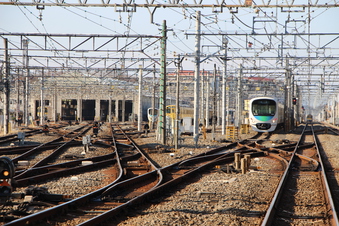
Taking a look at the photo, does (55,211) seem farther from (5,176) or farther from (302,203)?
(302,203)

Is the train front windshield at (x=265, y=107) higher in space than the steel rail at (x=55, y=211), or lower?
higher

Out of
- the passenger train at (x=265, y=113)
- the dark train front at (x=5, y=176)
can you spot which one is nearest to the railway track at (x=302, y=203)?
the dark train front at (x=5, y=176)

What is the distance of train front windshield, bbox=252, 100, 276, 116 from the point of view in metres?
31.8

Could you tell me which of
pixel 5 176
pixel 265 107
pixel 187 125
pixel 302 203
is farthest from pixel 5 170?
pixel 265 107

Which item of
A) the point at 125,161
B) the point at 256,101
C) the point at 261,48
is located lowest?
the point at 125,161

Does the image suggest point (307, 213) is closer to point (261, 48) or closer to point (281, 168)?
point (281, 168)

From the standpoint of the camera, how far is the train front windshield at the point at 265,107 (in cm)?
3183

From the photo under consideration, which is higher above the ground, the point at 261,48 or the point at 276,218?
the point at 261,48

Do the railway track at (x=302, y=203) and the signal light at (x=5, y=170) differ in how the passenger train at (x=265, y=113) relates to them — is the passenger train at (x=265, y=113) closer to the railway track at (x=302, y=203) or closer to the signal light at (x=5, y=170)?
the railway track at (x=302, y=203)

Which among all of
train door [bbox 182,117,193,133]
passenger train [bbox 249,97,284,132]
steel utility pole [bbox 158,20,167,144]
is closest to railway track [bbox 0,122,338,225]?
steel utility pole [bbox 158,20,167,144]

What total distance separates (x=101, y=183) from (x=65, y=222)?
150 inches

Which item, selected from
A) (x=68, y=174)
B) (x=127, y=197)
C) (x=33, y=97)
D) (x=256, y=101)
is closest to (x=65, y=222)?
(x=127, y=197)

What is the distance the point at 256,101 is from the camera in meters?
32.2

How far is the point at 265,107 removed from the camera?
1258 inches
